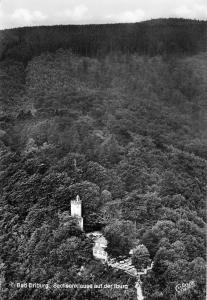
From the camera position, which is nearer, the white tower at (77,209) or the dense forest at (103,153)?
the dense forest at (103,153)

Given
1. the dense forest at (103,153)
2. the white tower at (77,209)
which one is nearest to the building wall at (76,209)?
the white tower at (77,209)

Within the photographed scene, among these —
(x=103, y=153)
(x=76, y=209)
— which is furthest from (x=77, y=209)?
(x=103, y=153)

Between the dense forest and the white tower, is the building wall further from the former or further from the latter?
the dense forest

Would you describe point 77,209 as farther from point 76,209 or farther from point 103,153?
point 103,153

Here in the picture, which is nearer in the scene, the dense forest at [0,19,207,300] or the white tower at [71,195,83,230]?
the dense forest at [0,19,207,300]

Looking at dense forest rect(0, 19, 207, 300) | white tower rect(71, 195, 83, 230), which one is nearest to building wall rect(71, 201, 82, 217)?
white tower rect(71, 195, 83, 230)

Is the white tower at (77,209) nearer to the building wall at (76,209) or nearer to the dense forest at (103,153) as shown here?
the building wall at (76,209)

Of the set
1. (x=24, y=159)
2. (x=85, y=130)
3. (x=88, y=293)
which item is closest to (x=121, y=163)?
(x=85, y=130)

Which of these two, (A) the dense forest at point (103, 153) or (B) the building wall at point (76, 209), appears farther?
(B) the building wall at point (76, 209)
